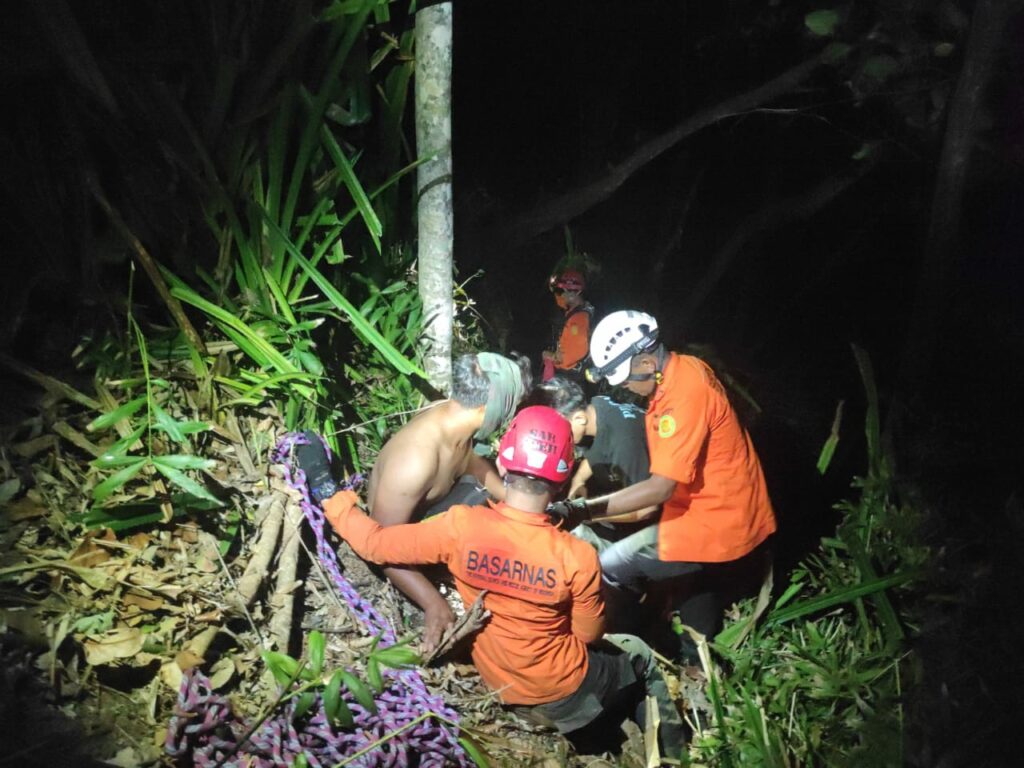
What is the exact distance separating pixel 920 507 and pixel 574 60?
13.0ft

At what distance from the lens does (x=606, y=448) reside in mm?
3688

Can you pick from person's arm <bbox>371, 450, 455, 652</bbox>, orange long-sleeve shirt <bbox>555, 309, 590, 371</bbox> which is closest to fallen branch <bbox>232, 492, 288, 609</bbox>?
person's arm <bbox>371, 450, 455, 652</bbox>

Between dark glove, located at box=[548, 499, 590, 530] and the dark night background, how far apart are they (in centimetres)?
142

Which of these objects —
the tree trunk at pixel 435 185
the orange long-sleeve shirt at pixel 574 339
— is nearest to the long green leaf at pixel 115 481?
the tree trunk at pixel 435 185

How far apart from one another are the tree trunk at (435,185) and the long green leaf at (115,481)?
4.59 feet

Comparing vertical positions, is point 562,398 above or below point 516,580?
above

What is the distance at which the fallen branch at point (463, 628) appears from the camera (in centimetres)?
256

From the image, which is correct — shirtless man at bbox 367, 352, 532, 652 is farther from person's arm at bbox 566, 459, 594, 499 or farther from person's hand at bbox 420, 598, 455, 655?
person's arm at bbox 566, 459, 594, 499

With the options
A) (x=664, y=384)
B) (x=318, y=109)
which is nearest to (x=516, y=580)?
(x=664, y=384)

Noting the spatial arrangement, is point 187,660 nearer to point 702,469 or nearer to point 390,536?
point 390,536

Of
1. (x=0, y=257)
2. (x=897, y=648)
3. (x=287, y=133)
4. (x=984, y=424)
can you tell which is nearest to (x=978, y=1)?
(x=984, y=424)

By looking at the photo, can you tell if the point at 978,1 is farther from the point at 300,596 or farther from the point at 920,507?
the point at 300,596

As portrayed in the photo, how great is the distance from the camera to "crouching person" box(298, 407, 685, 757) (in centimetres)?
246

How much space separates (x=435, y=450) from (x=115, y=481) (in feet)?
3.79
